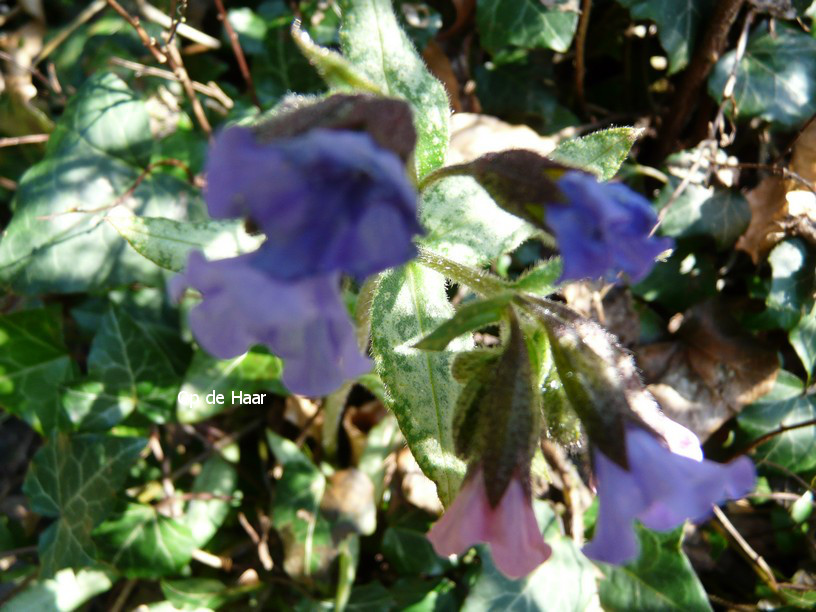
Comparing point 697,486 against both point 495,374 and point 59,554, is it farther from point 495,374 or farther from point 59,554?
point 59,554

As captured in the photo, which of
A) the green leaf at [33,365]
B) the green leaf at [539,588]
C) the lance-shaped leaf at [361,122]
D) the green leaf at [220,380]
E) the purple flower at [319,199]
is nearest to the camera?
the purple flower at [319,199]

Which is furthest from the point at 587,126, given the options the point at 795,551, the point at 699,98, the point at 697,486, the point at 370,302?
the point at 697,486

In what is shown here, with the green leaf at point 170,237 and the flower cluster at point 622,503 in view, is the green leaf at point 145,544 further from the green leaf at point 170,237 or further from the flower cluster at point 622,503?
the flower cluster at point 622,503

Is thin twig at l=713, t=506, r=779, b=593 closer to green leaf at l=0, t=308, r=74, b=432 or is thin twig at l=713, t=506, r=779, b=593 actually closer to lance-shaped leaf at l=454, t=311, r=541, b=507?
lance-shaped leaf at l=454, t=311, r=541, b=507

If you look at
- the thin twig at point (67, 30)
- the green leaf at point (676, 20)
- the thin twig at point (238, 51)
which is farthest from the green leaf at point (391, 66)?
the thin twig at point (67, 30)

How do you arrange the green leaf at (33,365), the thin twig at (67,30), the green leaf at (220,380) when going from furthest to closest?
the thin twig at (67,30) → the green leaf at (33,365) → the green leaf at (220,380)

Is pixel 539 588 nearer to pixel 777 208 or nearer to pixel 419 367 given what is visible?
pixel 419 367

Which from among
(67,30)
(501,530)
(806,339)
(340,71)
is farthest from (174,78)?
(806,339)
